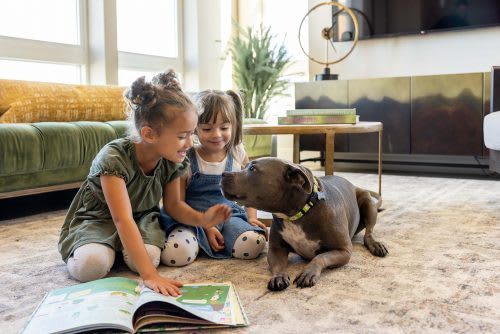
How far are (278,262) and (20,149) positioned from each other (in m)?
1.50

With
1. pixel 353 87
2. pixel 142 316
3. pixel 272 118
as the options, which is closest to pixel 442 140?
pixel 353 87

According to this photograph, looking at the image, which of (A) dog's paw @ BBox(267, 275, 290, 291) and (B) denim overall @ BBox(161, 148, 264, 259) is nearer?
(A) dog's paw @ BBox(267, 275, 290, 291)

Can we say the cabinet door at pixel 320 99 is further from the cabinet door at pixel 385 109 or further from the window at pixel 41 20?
the window at pixel 41 20

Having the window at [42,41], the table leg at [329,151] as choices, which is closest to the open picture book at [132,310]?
the table leg at [329,151]

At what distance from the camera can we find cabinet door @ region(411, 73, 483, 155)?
3.94m

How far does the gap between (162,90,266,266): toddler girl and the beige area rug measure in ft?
0.18

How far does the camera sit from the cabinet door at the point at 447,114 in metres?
3.94

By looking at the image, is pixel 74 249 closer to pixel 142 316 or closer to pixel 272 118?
pixel 142 316

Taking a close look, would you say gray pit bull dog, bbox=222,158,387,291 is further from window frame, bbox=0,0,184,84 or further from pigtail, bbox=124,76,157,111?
window frame, bbox=0,0,184,84

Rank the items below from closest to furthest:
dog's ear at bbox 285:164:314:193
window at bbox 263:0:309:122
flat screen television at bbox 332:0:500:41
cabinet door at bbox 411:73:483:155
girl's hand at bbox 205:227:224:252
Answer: dog's ear at bbox 285:164:314:193
girl's hand at bbox 205:227:224:252
cabinet door at bbox 411:73:483:155
flat screen television at bbox 332:0:500:41
window at bbox 263:0:309:122

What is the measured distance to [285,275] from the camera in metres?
1.48

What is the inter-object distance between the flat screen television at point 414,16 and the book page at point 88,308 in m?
3.90

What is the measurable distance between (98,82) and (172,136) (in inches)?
116

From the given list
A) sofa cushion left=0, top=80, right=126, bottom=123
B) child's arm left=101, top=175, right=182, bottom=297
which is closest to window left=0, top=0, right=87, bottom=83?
sofa cushion left=0, top=80, right=126, bottom=123
